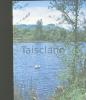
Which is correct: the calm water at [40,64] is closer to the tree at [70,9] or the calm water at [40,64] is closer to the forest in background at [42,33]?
the forest in background at [42,33]

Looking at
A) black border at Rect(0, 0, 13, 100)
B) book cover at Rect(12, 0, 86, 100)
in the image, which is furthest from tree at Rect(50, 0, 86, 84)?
black border at Rect(0, 0, 13, 100)

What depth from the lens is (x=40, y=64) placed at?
2689mm

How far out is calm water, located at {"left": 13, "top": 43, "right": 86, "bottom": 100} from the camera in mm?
2688

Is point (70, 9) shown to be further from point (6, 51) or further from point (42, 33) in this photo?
point (6, 51)

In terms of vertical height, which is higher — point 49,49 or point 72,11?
point 72,11

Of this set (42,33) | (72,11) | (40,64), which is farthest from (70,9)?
(40,64)

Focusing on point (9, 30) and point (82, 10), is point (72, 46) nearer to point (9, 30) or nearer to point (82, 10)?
point (82, 10)

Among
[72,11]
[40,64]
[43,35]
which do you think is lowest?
[40,64]

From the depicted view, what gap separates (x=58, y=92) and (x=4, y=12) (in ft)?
2.04

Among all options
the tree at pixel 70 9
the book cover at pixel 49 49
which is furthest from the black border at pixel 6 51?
the tree at pixel 70 9

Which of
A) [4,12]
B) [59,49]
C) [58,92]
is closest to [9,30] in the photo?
[4,12]

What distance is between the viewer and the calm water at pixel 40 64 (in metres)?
2.69

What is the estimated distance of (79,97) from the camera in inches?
107

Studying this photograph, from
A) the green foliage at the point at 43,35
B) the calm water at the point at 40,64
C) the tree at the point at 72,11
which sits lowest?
the calm water at the point at 40,64
